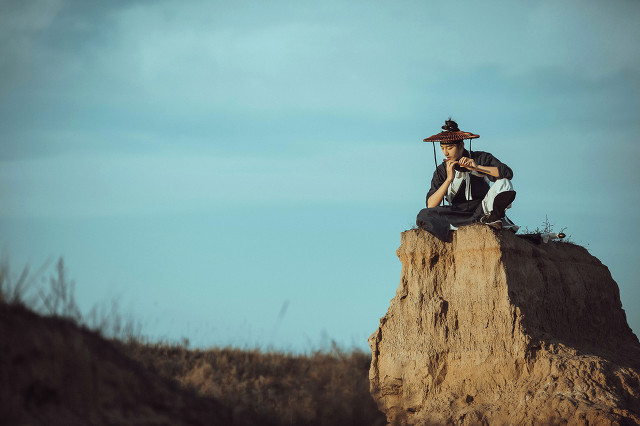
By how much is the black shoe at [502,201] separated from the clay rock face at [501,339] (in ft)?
1.24

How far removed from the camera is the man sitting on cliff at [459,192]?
999 centimetres

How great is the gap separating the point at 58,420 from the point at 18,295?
4.92 feet

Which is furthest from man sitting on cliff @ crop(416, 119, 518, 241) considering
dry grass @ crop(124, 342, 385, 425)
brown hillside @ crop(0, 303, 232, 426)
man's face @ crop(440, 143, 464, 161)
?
brown hillside @ crop(0, 303, 232, 426)

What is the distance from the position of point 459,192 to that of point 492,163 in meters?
0.71

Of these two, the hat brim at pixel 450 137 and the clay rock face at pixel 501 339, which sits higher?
the hat brim at pixel 450 137

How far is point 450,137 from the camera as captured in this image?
10.3m

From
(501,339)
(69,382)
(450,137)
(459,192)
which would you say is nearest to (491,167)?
(459,192)

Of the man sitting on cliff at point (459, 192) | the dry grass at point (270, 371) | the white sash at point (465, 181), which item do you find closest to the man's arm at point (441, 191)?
the man sitting on cliff at point (459, 192)

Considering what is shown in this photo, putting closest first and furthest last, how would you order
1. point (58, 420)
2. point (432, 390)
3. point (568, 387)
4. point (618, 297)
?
point (58, 420) < point (568, 387) < point (432, 390) < point (618, 297)

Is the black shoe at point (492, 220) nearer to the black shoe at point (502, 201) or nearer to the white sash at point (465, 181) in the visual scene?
the black shoe at point (502, 201)

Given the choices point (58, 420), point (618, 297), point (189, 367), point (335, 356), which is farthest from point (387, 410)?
point (335, 356)

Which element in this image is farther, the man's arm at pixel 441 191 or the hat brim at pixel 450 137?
the hat brim at pixel 450 137

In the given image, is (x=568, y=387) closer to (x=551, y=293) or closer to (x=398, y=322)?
(x=551, y=293)

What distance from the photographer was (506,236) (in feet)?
32.3
